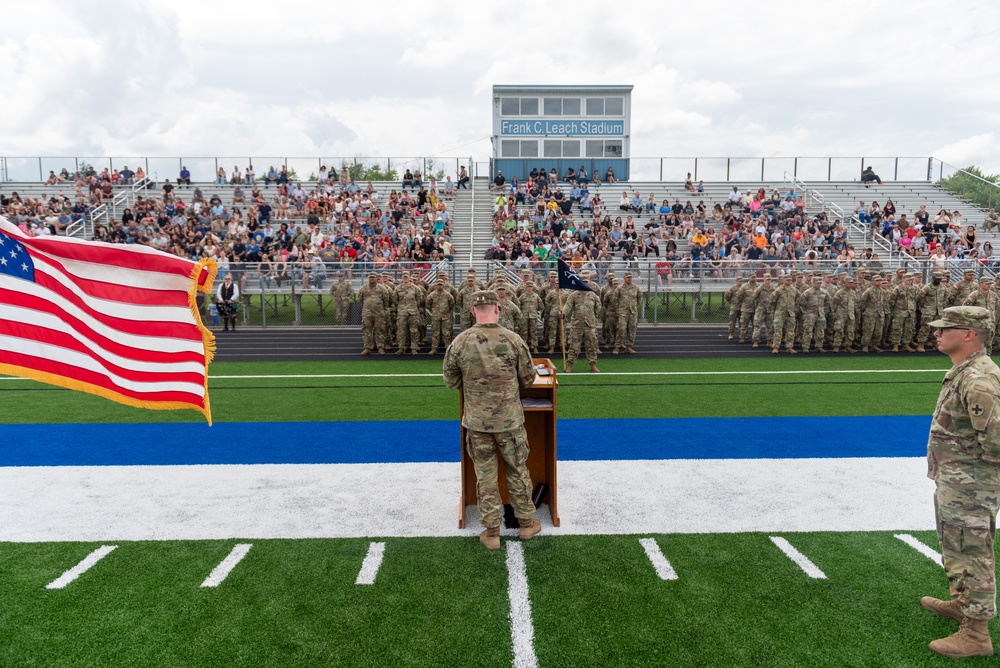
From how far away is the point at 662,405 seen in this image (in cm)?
1066

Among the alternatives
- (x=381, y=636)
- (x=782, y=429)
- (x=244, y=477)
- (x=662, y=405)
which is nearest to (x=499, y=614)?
(x=381, y=636)

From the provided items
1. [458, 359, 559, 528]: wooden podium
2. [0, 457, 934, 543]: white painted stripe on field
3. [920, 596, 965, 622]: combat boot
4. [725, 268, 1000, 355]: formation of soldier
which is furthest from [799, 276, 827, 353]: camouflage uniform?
[920, 596, 965, 622]: combat boot

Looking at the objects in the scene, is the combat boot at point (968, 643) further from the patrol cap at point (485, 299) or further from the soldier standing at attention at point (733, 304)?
the soldier standing at attention at point (733, 304)

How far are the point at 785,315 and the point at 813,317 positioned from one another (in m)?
0.68

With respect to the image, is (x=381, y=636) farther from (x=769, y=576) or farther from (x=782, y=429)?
(x=782, y=429)

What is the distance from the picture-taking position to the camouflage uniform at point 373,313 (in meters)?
16.0

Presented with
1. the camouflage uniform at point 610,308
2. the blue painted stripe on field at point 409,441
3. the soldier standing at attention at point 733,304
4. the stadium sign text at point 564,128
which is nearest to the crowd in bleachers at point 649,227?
the soldier standing at attention at point 733,304

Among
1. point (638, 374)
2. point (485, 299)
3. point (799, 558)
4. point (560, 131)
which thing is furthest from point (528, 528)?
point (560, 131)

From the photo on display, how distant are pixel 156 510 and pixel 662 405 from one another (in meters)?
7.34

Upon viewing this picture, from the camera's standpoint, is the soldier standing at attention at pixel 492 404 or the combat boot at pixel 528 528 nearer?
the soldier standing at attention at pixel 492 404

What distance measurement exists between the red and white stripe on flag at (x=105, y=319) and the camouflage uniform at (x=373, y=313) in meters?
11.2

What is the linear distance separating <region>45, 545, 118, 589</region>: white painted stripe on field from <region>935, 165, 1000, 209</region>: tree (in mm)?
34868

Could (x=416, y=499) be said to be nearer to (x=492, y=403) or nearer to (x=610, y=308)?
(x=492, y=403)

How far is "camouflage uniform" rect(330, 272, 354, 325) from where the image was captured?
1903cm
